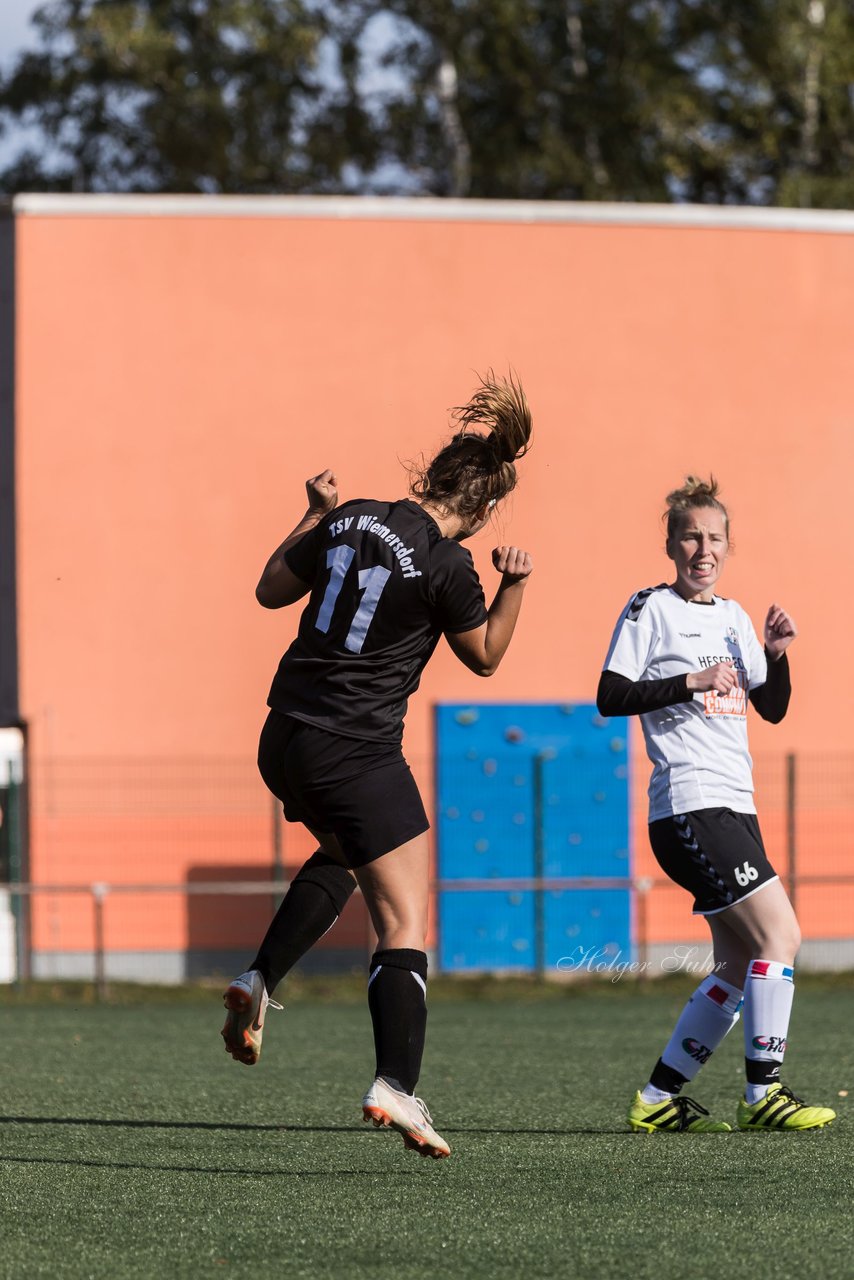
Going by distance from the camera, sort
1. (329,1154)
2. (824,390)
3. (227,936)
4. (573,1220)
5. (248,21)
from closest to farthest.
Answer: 1. (573,1220)
2. (329,1154)
3. (227,936)
4. (824,390)
5. (248,21)

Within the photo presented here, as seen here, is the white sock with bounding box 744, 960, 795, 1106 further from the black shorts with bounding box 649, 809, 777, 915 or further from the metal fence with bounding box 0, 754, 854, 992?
the metal fence with bounding box 0, 754, 854, 992

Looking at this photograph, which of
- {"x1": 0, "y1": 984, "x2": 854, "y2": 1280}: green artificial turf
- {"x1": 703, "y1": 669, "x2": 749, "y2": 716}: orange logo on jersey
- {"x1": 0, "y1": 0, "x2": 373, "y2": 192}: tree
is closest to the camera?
{"x1": 0, "y1": 984, "x2": 854, "y2": 1280}: green artificial turf

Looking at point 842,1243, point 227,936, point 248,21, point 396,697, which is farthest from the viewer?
point 248,21

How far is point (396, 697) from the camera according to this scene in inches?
188

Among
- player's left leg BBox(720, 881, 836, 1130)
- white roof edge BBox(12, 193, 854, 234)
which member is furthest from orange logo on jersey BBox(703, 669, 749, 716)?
white roof edge BBox(12, 193, 854, 234)

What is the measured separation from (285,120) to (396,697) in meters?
23.3

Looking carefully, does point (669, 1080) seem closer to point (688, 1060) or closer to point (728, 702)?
point (688, 1060)

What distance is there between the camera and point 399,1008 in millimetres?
4680

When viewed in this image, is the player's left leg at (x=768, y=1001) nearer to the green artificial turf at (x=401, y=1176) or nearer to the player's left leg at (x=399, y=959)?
the green artificial turf at (x=401, y=1176)

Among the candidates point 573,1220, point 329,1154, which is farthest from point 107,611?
point 573,1220

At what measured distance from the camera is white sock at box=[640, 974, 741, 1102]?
18.6ft

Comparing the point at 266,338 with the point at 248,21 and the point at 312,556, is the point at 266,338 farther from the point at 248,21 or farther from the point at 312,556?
the point at 312,556

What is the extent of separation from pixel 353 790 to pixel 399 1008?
54 centimetres

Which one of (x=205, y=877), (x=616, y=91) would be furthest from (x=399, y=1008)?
(x=616, y=91)
